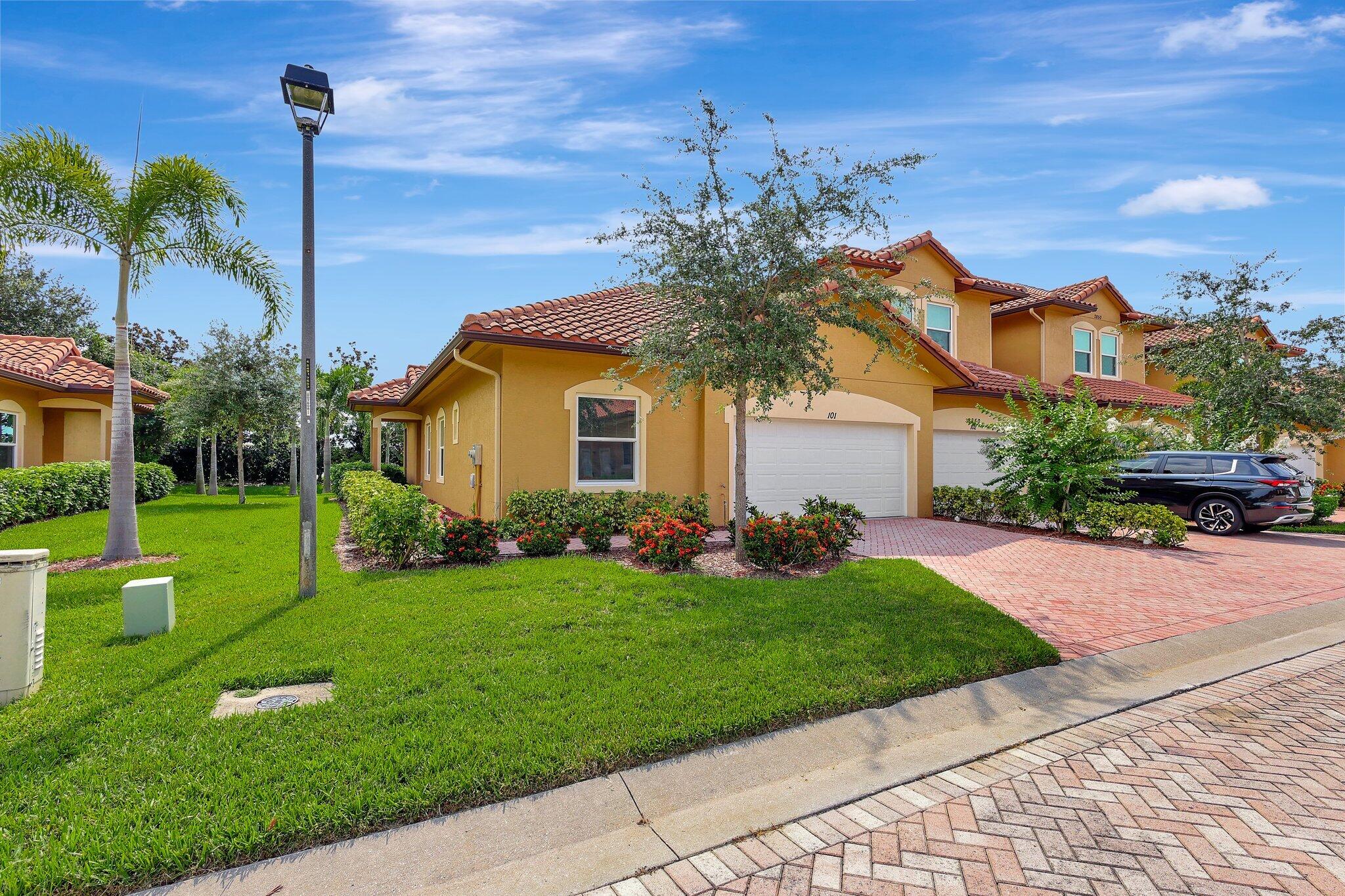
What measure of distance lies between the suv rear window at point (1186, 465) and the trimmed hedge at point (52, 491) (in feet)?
69.3

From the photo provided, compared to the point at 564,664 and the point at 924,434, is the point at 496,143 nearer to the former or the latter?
the point at 564,664

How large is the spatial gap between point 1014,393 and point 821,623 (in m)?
13.9

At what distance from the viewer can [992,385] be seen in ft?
55.4

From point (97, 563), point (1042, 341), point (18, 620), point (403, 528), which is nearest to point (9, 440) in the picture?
point (97, 563)

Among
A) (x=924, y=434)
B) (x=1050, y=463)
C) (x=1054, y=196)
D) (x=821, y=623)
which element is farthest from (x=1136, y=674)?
(x=924, y=434)

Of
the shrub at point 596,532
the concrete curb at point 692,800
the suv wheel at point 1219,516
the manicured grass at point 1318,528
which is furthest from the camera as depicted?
the manicured grass at point 1318,528

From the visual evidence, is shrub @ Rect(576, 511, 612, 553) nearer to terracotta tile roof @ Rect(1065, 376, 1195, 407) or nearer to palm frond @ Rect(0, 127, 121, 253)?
palm frond @ Rect(0, 127, 121, 253)

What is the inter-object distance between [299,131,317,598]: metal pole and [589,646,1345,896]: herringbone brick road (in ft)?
17.6

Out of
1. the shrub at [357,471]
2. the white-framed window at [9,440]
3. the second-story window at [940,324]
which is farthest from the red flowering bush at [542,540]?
the white-framed window at [9,440]

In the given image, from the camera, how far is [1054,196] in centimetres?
1158

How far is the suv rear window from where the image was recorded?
14047 mm

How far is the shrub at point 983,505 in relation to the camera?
1345 centimetres

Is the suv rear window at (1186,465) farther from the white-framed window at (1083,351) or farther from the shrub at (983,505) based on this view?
the white-framed window at (1083,351)

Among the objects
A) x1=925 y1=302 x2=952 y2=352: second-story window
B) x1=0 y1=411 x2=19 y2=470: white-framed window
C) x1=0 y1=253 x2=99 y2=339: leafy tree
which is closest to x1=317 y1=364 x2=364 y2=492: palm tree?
x1=0 y1=411 x2=19 y2=470: white-framed window
